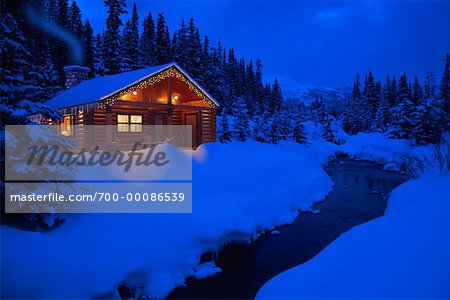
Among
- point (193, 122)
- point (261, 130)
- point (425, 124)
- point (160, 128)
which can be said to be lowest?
point (160, 128)

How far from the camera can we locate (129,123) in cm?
1877

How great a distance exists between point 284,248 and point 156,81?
11.8 m

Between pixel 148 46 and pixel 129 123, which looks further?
pixel 148 46

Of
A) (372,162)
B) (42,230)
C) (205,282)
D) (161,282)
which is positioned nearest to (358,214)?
(205,282)

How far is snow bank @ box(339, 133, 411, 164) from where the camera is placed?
32.0m

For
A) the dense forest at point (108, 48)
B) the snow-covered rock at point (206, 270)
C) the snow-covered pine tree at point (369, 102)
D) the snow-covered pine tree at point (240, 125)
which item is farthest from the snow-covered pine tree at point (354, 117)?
the snow-covered rock at point (206, 270)

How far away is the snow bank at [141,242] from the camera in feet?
21.9

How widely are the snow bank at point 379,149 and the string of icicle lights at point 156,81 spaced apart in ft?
70.9

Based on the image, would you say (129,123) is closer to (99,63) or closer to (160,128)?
(160,128)

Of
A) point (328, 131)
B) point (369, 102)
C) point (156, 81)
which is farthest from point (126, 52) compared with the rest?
point (369, 102)

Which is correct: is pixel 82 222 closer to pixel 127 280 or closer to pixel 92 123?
pixel 127 280

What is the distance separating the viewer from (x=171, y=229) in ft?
32.0

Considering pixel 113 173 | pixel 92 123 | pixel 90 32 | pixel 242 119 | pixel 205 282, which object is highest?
pixel 90 32

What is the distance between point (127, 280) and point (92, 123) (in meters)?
11.9
